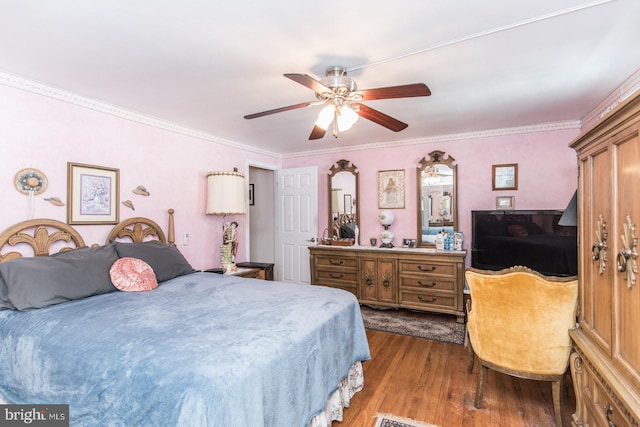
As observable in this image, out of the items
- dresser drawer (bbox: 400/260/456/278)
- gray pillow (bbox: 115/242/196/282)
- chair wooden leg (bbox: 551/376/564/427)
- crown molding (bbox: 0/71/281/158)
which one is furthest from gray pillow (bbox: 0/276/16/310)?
dresser drawer (bbox: 400/260/456/278)

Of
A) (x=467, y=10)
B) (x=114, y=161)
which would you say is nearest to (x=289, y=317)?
(x=467, y=10)

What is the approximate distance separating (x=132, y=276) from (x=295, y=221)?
2823mm

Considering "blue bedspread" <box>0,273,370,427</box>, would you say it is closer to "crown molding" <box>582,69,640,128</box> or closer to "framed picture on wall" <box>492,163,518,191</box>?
"crown molding" <box>582,69,640,128</box>

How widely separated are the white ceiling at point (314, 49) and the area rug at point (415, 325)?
240cm

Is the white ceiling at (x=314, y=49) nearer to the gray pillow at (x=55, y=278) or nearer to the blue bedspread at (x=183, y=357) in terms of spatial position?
the gray pillow at (x=55, y=278)

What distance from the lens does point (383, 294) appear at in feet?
13.8

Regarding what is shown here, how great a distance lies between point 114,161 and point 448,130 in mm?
3787

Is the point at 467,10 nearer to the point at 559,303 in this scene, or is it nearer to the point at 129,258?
the point at 559,303

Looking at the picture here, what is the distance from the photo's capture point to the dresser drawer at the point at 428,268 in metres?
3.83

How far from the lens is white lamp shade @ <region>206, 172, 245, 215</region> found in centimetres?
371

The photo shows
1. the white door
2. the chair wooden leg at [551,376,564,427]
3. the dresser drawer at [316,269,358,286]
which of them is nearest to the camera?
the chair wooden leg at [551,376,564,427]

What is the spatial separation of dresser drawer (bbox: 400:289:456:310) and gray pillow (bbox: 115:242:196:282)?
2.63m

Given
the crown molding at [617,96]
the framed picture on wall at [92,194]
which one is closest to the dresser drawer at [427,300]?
the crown molding at [617,96]

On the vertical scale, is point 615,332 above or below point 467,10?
below
